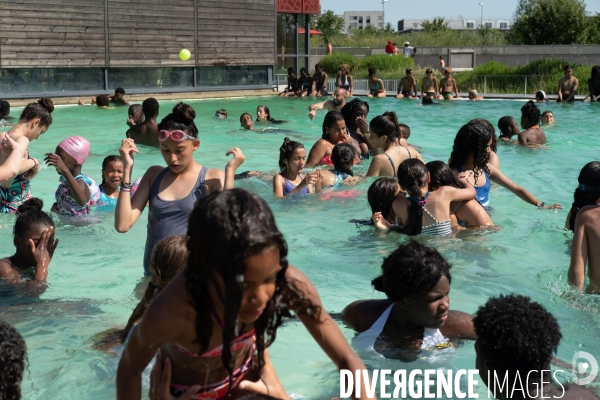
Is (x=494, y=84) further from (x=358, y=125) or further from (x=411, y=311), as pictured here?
(x=411, y=311)

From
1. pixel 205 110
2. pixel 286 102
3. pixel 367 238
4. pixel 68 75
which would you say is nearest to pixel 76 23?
pixel 68 75

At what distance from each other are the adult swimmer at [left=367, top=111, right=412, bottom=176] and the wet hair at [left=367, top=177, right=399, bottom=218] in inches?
60.9

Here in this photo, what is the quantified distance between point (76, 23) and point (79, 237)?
16.9 meters

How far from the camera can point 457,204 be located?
6.84m

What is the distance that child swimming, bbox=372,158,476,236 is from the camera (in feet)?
20.9

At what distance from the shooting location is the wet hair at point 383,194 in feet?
22.9

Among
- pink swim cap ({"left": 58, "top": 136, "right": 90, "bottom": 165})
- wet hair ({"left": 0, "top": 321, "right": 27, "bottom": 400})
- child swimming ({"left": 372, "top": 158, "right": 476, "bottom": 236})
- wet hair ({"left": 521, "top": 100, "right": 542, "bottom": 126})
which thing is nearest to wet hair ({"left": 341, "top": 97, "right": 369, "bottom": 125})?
wet hair ({"left": 521, "top": 100, "right": 542, "bottom": 126})

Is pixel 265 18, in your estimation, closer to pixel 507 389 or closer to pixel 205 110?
pixel 205 110

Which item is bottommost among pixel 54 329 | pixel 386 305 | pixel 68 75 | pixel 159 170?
pixel 54 329

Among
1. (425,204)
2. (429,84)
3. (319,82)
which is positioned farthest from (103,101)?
(425,204)

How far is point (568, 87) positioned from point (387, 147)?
15.9 metres

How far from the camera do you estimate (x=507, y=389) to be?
2.91m

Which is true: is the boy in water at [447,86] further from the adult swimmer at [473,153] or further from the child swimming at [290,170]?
the adult swimmer at [473,153]

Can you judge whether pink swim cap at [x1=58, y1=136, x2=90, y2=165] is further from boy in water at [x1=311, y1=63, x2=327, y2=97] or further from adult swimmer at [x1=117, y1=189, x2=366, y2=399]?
boy in water at [x1=311, y1=63, x2=327, y2=97]
